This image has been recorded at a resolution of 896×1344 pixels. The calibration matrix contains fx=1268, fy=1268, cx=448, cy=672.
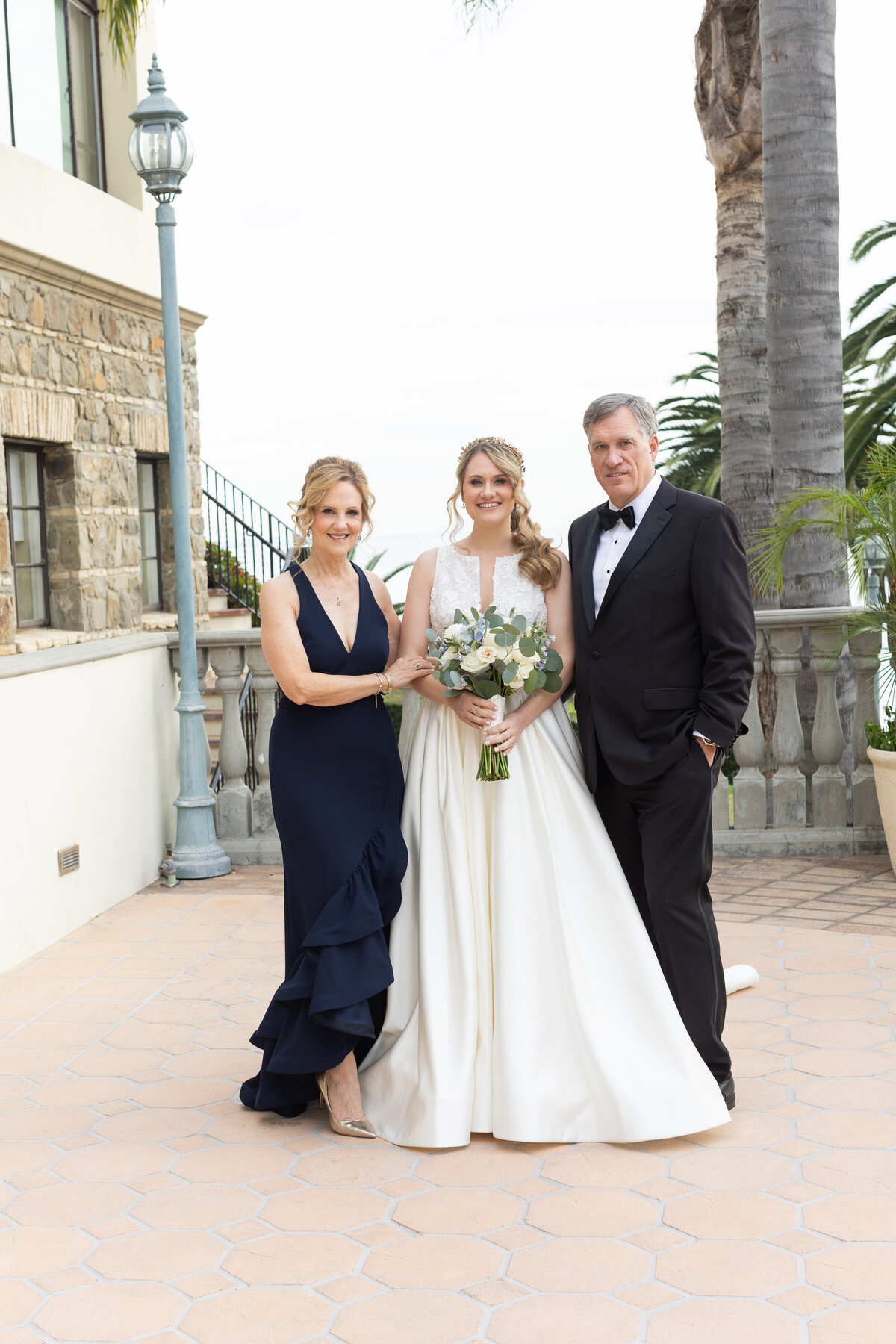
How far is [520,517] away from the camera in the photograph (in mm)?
3836

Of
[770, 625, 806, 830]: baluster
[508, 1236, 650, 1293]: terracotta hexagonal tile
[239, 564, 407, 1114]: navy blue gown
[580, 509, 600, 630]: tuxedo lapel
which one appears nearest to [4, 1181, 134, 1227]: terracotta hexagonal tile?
[239, 564, 407, 1114]: navy blue gown

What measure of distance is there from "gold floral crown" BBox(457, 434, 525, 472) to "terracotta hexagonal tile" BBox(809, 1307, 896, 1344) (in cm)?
234

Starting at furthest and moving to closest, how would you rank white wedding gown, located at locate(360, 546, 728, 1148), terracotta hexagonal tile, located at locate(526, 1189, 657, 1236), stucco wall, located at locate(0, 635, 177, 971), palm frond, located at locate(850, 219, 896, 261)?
1. palm frond, located at locate(850, 219, 896, 261)
2. stucco wall, located at locate(0, 635, 177, 971)
3. white wedding gown, located at locate(360, 546, 728, 1148)
4. terracotta hexagonal tile, located at locate(526, 1189, 657, 1236)

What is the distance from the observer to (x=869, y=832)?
6598 mm

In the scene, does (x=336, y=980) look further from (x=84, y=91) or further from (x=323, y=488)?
(x=84, y=91)

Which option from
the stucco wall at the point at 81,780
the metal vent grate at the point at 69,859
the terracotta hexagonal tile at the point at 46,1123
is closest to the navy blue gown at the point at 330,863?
the terracotta hexagonal tile at the point at 46,1123

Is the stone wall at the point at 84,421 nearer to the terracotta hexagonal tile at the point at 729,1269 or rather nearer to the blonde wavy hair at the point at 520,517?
the blonde wavy hair at the point at 520,517

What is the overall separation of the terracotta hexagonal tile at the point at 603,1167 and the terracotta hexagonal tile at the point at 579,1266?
0.31 meters


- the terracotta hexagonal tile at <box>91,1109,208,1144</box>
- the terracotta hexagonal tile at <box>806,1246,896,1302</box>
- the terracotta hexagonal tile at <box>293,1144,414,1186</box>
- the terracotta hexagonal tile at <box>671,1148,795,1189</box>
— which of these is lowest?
the terracotta hexagonal tile at <box>293,1144,414,1186</box>

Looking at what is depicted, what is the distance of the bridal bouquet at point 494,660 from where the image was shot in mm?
3547

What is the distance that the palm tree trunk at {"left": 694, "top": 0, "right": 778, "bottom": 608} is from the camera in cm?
979

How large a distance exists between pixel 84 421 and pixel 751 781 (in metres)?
4.62

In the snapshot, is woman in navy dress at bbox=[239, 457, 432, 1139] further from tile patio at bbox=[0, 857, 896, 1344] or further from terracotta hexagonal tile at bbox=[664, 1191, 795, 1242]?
terracotta hexagonal tile at bbox=[664, 1191, 795, 1242]

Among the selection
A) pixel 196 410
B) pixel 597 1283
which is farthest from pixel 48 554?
pixel 597 1283
